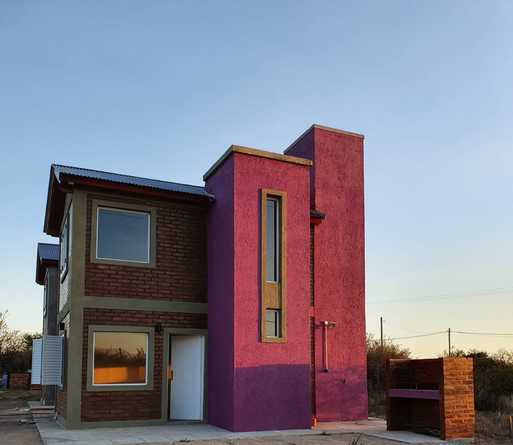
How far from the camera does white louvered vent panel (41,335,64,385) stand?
1462cm

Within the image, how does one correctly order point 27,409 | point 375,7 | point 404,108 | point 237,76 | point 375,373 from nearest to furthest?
point 375,7, point 237,76, point 404,108, point 27,409, point 375,373

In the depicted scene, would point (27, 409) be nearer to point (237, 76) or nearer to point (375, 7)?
point (237, 76)

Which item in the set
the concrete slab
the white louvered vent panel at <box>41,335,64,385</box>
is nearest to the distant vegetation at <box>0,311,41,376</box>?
the white louvered vent panel at <box>41,335,64,385</box>

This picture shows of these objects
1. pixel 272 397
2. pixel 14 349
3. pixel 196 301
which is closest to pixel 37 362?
pixel 196 301

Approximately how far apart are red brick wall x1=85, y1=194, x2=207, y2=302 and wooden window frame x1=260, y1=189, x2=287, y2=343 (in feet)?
5.91

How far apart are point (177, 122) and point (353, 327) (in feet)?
22.9

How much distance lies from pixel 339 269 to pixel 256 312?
3.59 meters

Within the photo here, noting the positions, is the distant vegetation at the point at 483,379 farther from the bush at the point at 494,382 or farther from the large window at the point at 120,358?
the large window at the point at 120,358

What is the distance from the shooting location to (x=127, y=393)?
13.8m

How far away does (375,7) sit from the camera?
15320mm

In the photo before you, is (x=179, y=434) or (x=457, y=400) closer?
(x=179, y=434)

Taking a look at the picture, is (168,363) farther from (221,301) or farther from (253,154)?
(253,154)

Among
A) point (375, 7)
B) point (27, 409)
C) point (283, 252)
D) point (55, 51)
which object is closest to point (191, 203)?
point (283, 252)

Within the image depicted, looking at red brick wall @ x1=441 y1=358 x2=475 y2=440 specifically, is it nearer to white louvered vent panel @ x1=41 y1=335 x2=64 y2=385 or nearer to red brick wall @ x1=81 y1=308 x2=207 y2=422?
red brick wall @ x1=81 y1=308 x2=207 y2=422
